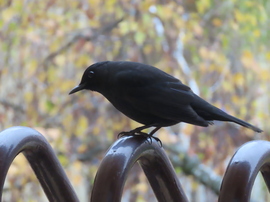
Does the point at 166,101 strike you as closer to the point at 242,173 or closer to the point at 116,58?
the point at 242,173

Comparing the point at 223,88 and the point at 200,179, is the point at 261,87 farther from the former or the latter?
the point at 200,179

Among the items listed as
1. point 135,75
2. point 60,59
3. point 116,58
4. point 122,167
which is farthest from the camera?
point 116,58

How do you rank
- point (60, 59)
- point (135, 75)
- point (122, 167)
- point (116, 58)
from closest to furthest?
point (122, 167) → point (135, 75) → point (60, 59) → point (116, 58)

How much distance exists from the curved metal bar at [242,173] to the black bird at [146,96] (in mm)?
543

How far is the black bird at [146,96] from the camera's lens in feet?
5.30

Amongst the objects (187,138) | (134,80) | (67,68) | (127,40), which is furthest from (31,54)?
(134,80)

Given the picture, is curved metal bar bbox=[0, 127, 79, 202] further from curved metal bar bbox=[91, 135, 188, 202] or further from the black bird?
the black bird

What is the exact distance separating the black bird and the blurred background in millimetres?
2468

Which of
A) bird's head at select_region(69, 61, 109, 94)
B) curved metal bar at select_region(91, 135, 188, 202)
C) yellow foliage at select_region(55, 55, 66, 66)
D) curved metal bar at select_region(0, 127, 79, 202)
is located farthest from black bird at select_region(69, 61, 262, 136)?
yellow foliage at select_region(55, 55, 66, 66)

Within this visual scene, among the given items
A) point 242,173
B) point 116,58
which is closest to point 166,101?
point 242,173

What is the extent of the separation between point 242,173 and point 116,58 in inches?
160

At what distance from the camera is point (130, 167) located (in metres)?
0.96

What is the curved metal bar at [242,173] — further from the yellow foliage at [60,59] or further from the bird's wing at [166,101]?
the yellow foliage at [60,59]

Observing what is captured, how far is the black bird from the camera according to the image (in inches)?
63.6
